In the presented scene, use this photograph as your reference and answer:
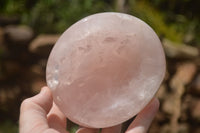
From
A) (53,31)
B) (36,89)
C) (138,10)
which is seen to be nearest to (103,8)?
(138,10)

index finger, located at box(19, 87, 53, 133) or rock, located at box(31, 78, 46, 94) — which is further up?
index finger, located at box(19, 87, 53, 133)

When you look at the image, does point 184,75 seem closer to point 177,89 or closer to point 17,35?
point 177,89

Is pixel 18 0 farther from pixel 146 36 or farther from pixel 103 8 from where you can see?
pixel 146 36

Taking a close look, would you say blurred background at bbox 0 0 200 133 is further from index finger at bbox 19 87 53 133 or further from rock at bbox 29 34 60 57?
index finger at bbox 19 87 53 133

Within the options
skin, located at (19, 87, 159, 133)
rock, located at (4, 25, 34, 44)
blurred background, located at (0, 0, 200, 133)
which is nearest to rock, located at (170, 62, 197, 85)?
blurred background, located at (0, 0, 200, 133)

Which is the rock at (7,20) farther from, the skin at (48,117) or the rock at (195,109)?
the skin at (48,117)
